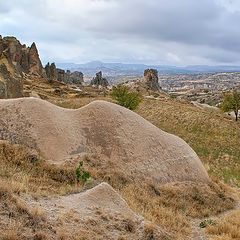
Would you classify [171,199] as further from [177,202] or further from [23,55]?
[23,55]

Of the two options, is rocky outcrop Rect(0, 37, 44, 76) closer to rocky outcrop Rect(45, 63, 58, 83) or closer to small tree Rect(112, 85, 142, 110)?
rocky outcrop Rect(45, 63, 58, 83)

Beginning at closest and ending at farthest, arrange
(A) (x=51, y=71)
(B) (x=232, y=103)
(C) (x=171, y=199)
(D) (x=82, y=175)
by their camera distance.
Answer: (D) (x=82, y=175), (C) (x=171, y=199), (B) (x=232, y=103), (A) (x=51, y=71)

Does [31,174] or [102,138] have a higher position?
[102,138]

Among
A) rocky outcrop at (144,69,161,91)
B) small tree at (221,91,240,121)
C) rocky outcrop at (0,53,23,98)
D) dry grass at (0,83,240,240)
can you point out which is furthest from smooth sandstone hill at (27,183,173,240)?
rocky outcrop at (144,69,161,91)

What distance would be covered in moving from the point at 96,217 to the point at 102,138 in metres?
8.56

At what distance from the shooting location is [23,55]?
13375 centimetres

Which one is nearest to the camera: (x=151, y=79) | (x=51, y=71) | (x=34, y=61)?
(x=34, y=61)

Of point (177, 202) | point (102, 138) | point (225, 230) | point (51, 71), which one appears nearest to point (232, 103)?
point (102, 138)

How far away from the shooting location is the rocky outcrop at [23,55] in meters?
124

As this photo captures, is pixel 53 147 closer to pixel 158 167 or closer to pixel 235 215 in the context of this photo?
pixel 158 167

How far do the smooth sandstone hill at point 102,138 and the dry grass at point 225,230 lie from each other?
4222mm

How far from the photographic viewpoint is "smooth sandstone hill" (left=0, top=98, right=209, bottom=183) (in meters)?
18.9

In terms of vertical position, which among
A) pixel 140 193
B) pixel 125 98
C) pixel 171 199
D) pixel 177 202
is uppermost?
pixel 125 98

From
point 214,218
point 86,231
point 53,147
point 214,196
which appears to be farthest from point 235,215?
point 86,231
